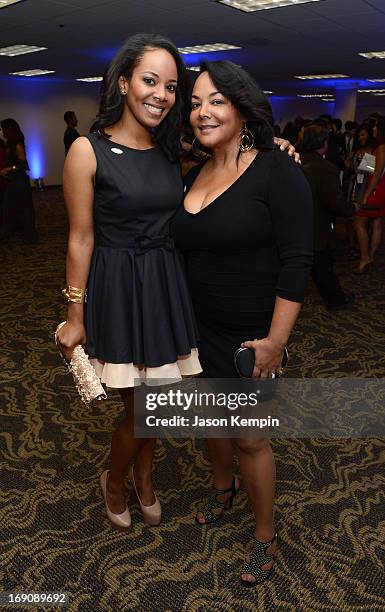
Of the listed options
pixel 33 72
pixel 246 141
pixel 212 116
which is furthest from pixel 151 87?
pixel 33 72

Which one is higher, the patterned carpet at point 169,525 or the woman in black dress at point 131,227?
the woman in black dress at point 131,227

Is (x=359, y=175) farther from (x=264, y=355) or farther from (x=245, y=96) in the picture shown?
(x=264, y=355)

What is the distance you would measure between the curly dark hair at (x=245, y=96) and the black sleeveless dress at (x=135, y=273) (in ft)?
0.85

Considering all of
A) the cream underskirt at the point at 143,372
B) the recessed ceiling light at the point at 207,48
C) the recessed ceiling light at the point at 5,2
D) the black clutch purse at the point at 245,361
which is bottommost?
the cream underskirt at the point at 143,372

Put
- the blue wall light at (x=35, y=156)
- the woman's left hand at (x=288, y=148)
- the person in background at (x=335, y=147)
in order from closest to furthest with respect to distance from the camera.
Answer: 1. the woman's left hand at (x=288, y=148)
2. the person in background at (x=335, y=147)
3. the blue wall light at (x=35, y=156)

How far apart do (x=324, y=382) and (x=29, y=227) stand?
463 centimetres

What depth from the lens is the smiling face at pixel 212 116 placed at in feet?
4.47

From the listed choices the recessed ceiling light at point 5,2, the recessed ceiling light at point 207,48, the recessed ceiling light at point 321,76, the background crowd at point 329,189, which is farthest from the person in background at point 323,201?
the recessed ceiling light at point 321,76

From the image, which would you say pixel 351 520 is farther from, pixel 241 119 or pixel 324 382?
pixel 241 119

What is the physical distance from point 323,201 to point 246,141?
2588 mm

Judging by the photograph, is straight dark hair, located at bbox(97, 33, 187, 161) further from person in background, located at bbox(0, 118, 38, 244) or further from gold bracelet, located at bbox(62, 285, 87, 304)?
person in background, located at bbox(0, 118, 38, 244)

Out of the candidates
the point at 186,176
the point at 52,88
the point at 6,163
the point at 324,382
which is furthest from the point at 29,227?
the point at 52,88

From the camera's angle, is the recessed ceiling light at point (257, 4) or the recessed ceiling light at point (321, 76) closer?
the recessed ceiling light at point (257, 4)

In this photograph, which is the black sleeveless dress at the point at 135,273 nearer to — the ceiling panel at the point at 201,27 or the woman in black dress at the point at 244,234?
the woman in black dress at the point at 244,234
